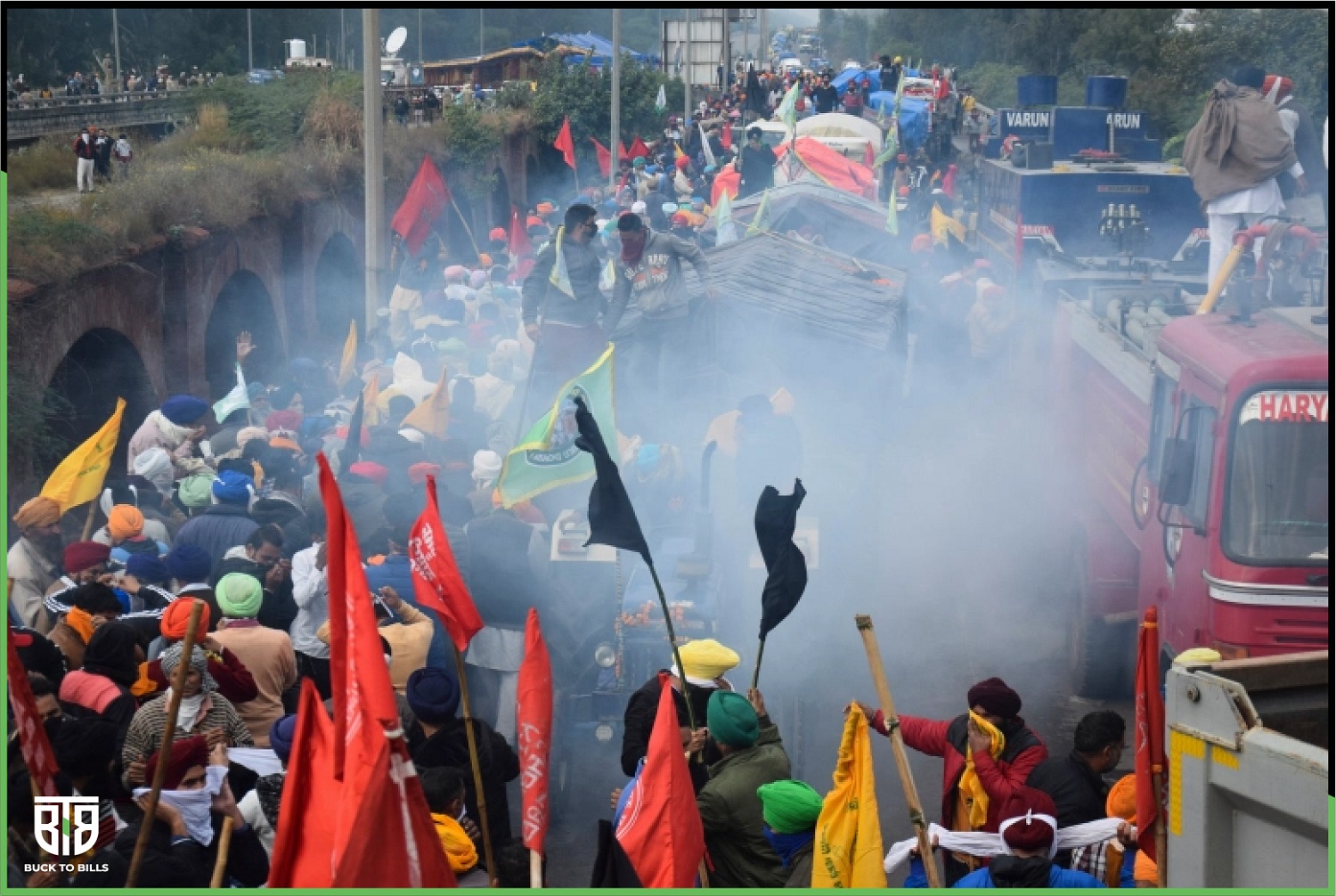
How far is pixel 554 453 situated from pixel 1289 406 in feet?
12.4

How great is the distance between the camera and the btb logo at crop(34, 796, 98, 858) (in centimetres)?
534

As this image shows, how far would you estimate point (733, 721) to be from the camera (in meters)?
6.03

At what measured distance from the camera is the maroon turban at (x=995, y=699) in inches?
246

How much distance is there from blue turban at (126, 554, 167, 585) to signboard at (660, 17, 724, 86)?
4691 cm

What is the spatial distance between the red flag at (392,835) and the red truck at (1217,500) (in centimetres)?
464

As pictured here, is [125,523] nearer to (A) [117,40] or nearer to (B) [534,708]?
(B) [534,708]

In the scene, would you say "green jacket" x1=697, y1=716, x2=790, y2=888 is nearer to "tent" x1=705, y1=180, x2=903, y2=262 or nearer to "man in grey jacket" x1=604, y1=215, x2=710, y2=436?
"man in grey jacket" x1=604, y1=215, x2=710, y2=436

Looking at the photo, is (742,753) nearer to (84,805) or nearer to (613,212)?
(84,805)

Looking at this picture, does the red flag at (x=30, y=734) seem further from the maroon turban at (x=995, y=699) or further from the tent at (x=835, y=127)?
the tent at (x=835, y=127)

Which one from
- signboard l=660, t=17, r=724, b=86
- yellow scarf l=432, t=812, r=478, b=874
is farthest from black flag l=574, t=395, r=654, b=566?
signboard l=660, t=17, r=724, b=86

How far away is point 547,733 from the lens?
564cm

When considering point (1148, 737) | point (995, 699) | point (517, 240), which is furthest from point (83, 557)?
point (517, 240)

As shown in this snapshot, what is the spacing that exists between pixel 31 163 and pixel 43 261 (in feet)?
24.7

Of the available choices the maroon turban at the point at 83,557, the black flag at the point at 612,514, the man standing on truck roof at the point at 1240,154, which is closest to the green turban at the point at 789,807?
the black flag at the point at 612,514
